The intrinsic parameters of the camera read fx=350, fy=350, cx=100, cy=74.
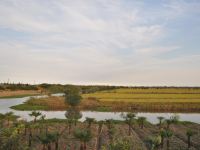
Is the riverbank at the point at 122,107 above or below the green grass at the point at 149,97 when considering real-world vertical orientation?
below

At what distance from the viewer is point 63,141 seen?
3488cm

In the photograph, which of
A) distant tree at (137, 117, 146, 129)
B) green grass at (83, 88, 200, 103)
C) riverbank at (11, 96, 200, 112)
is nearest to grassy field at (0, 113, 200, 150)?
distant tree at (137, 117, 146, 129)

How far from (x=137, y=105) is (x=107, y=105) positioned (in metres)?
6.45

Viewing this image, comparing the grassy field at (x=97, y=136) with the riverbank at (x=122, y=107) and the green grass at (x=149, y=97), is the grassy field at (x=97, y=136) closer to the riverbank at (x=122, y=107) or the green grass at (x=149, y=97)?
the riverbank at (x=122, y=107)

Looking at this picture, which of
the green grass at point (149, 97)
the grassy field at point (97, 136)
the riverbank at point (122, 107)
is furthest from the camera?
the green grass at point (149, 97)

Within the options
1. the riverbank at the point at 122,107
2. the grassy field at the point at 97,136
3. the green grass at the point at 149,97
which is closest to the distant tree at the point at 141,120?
the grassy field at the point at 97,136

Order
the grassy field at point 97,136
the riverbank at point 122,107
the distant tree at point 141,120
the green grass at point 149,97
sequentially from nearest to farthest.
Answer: the grassy field at point 97,136 → the distant tree at point 141,120 → the riverbank at point 122,107 → the green grass at point 149,97

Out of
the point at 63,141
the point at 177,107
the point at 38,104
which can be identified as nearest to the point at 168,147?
the point at 63,141

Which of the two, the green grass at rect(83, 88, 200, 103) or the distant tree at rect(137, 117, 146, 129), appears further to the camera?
the green grass at rect(83, 88, 200, 103)

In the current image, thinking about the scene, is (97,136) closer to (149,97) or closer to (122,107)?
(122,107)

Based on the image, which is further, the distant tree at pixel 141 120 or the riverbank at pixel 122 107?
the riverbank at pixel 122 107

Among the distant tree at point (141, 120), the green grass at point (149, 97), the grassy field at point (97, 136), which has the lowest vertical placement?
the grassy field at point (97, 136)

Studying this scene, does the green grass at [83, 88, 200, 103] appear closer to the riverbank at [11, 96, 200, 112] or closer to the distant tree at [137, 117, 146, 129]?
the riverbank at [11, 96, 200, 112]

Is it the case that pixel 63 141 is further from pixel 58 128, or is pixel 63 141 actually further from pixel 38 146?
pixel 58 128
